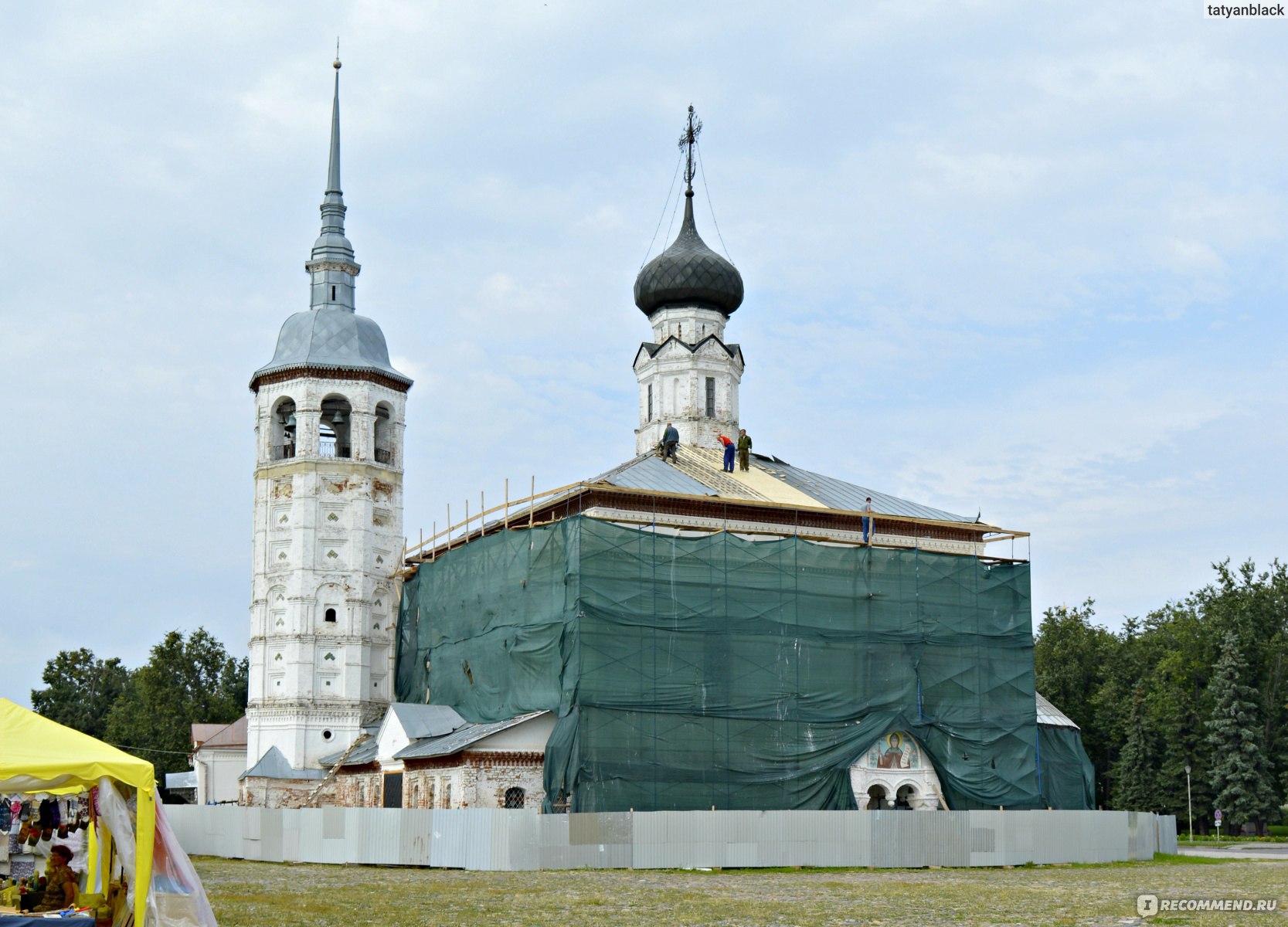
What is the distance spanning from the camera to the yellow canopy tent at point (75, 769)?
13648 millimetres

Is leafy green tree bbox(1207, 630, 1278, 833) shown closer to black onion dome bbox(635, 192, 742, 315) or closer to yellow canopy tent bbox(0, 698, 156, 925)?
black onion dome bbox(635, 192, 742, 315)

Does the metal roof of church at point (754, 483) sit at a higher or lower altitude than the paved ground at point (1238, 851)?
higher

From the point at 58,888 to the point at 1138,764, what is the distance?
51.5m

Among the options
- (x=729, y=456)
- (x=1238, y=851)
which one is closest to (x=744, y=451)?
(x=729, y=456)

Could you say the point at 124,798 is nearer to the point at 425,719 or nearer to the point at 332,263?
the point at 425,719

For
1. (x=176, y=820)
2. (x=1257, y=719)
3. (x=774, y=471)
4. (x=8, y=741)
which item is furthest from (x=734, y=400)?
(x=8, y=741)

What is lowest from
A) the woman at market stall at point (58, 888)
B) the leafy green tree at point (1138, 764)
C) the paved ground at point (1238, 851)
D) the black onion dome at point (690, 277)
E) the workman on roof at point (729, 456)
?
the paved ground at point (1238, 851)

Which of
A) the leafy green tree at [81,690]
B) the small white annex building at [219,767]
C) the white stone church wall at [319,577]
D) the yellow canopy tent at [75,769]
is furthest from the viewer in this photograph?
the leafy green tree at [81,690]

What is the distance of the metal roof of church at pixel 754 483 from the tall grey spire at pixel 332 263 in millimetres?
11631

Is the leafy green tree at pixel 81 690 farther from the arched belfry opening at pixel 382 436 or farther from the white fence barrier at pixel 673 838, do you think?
the white fence barrier at pixel 673 838

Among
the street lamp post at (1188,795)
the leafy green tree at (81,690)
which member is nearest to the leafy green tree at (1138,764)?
the street lamp post at (1188,795)

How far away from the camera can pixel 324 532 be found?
44.4m

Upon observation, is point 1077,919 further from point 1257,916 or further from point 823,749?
point 823,749

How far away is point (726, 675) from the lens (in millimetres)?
35594
